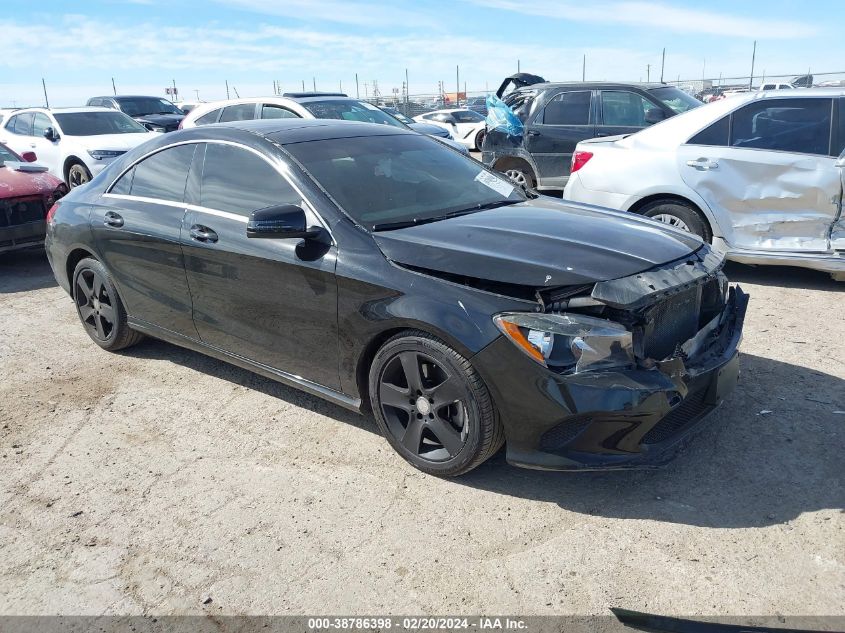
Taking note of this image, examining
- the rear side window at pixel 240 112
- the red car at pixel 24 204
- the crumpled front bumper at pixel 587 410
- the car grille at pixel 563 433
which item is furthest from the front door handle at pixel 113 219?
the rear side window at pixel 240 112

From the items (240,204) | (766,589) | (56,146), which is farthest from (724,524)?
(56,146)

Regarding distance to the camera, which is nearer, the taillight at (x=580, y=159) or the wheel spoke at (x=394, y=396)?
the wheel spoke at (x=394, y=396)

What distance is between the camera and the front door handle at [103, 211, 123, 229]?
4.69 metres

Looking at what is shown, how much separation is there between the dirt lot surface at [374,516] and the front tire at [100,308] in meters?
0.64

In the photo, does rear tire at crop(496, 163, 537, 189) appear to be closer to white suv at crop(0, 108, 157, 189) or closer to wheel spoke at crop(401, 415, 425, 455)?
white suv at crop(0, 108, 157, 189)

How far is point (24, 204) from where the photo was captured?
26.0 feet

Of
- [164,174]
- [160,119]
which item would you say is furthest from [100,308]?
[160,119]

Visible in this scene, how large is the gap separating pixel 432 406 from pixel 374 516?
0.54m

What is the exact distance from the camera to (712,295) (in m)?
3.60

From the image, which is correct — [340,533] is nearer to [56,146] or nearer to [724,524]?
[724,524]

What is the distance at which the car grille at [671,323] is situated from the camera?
10.2ft

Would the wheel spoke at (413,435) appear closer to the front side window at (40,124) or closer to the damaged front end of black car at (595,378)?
the damaged front end of black car at (595,378)

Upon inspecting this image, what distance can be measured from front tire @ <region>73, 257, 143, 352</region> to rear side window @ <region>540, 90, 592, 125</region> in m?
6.48

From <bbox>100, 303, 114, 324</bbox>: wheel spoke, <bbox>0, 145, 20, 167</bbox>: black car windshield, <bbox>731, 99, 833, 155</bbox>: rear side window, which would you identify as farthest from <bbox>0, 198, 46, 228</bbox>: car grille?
<bbox>731, 99, 833, 155</bbox>: rear side window
